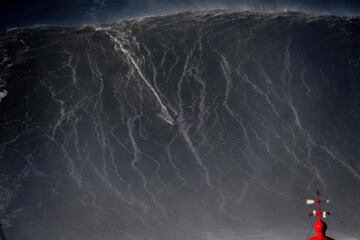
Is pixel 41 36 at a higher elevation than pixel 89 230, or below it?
higher

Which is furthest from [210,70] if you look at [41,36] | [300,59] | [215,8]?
[41,36]

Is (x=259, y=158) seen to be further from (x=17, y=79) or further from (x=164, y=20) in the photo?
(x=17, y=79)

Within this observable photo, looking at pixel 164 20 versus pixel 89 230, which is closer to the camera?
pixel 164 20

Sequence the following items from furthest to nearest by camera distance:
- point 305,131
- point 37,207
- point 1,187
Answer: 1. point 37,207
2. point 1,187
3. point 305,131

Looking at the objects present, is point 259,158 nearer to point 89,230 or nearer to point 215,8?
point 215,8


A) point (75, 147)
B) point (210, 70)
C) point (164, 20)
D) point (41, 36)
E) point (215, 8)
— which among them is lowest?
point (75, 147)

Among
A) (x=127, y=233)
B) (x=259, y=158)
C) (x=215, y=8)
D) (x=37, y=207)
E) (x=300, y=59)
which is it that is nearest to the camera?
(x=215, y=8)
